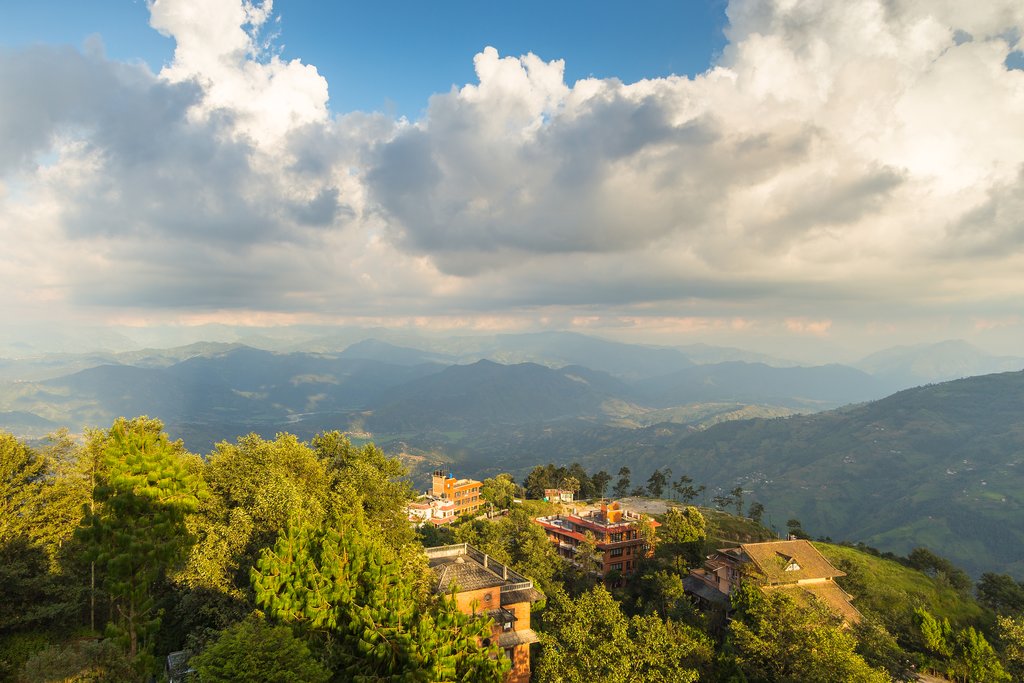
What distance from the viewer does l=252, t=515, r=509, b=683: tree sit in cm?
2112

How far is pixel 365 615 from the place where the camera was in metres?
22.4

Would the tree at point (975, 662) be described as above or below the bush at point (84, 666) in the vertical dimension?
below

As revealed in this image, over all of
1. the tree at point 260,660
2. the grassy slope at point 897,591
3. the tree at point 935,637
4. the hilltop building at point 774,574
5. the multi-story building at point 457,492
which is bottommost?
the multi-story building at point 457,492

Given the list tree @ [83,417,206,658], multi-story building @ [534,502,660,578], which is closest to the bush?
tree @ [83,417,206,658]

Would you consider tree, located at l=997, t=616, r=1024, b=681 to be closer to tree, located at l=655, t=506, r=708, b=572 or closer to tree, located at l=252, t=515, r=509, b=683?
tree, located at l=655, t=506, r=708, b=572

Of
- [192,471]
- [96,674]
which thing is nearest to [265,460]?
[192,471]

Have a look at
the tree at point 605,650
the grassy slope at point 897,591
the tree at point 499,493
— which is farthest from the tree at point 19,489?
the tree at point 499,493

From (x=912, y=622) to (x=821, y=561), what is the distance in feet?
31.8

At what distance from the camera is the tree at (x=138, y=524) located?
30.3m

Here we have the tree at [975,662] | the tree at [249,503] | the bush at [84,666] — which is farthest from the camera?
the tree at [975,662]

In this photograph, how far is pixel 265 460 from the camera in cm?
4325

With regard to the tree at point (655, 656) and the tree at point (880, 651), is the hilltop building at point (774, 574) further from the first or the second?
the tree at point (655, 656)

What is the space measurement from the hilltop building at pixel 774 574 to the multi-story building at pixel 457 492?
3454 inches

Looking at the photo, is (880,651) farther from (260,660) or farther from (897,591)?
(260,660)
